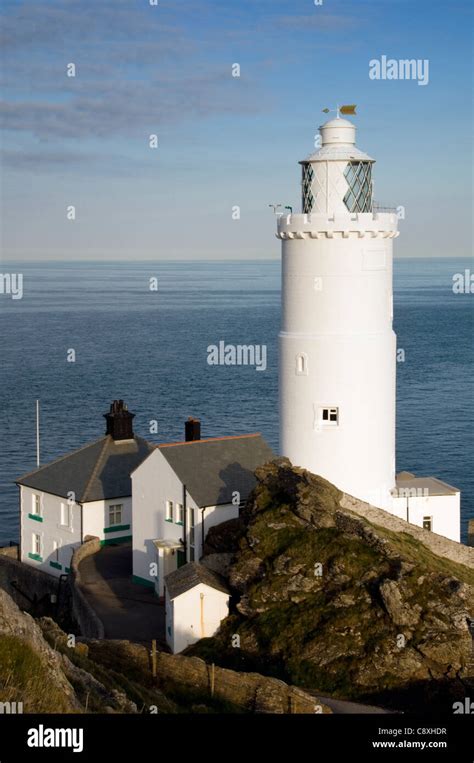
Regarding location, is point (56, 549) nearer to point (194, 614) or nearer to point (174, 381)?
point (194, 614)

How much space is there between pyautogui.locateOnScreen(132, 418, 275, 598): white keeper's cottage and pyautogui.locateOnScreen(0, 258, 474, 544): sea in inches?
376

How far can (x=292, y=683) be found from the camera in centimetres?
2409

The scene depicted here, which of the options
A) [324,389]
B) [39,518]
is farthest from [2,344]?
[324,389]

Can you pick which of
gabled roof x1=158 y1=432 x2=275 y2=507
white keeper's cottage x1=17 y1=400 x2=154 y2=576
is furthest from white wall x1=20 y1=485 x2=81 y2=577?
gabled roof x1=158 y1=432 x2=275 y2=507

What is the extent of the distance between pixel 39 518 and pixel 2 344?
259ft

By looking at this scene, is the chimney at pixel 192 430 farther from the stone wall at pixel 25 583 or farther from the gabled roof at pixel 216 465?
the stone wall at pixel 25 583

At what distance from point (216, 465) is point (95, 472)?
6.41 m

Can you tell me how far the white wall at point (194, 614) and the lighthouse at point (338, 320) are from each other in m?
5.88

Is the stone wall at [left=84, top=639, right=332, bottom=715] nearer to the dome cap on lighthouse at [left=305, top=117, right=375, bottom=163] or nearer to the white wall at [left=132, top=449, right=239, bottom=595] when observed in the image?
the white wall at [left=132, top=449, right=239, bottom=595]

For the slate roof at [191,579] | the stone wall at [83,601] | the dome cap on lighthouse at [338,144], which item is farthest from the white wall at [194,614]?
the dome cap on lighthouse at [338,144]

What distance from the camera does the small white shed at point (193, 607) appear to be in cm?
2619

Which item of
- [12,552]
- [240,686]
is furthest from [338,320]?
[12,552]

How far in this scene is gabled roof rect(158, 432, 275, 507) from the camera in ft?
98.4

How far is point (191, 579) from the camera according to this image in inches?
1041
